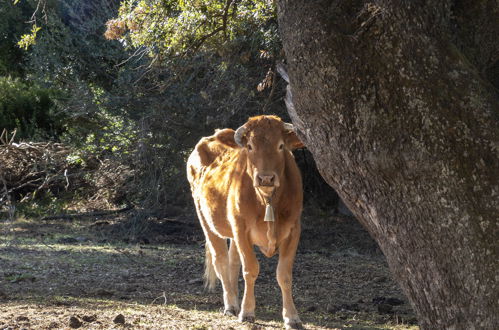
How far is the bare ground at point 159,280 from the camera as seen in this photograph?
21.7 feet

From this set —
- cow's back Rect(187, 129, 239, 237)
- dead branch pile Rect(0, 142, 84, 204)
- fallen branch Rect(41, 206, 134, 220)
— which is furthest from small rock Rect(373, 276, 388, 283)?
dead branch pile Rect(0, 142, 84, 204)

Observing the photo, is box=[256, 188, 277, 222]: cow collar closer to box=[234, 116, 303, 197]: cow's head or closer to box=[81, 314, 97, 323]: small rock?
box=[234, 116, 303, 197]: cow's head

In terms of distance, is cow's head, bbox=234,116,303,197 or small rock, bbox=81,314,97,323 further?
cow's head, bbox=234,116,303,197

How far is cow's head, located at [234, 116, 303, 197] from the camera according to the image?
6.84 meters

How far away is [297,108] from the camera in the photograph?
4824mm

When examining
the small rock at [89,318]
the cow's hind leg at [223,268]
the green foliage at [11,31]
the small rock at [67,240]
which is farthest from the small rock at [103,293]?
the green foliage at [11,31]

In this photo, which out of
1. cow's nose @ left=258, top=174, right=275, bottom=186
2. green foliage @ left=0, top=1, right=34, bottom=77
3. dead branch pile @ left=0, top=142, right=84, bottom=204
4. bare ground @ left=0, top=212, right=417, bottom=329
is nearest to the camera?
bare ground @ left=0, top=212, right=417, bottom=329

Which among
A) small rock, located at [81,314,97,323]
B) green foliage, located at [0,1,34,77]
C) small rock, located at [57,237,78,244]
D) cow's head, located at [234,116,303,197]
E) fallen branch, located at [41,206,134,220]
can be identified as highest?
green foliage, located at [0,1,34,77]

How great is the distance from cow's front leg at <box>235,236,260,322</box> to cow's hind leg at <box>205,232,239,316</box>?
0.59 m

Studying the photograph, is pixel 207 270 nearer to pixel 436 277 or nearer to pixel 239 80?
pixel 239 80

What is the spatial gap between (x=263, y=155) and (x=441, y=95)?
2825mm

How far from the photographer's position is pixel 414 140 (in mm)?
4324

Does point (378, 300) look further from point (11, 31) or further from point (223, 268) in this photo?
point (11, 31)

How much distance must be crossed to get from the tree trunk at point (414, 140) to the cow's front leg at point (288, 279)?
2209 millimetres
